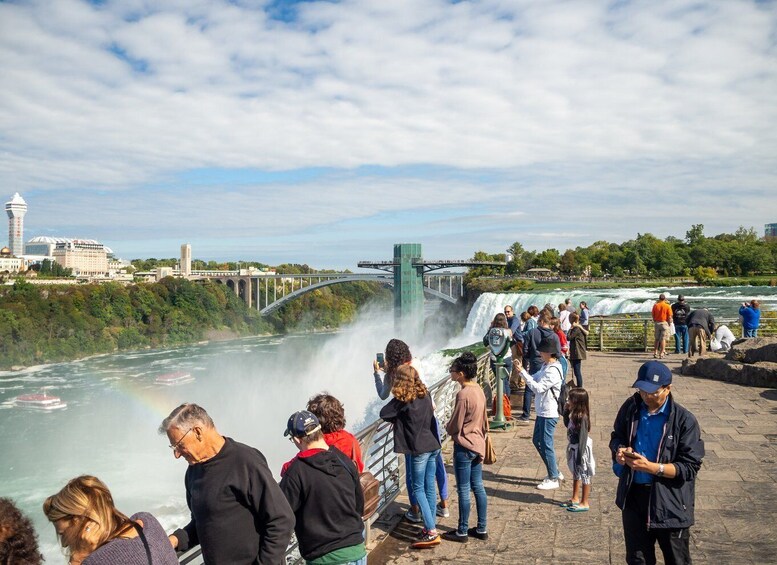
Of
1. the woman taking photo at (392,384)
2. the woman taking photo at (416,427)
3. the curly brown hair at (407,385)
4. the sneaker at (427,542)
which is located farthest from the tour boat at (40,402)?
the curly brown hair at (407,385)

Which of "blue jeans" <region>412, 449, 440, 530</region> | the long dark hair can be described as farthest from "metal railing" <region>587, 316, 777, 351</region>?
"blue jeans" <region>412, 449, 440, 530</region>

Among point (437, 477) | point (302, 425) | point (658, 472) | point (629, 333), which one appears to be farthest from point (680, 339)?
point (302, 425)

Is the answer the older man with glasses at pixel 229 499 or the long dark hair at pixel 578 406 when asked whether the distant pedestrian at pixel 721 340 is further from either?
the older man with glasses at pixel 229 499

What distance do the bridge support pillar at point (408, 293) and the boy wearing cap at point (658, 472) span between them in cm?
5513

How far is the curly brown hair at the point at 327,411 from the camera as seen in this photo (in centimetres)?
320

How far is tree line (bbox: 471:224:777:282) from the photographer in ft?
173

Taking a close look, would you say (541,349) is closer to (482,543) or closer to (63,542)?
(482,543)

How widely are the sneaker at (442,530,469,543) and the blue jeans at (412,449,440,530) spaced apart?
25 centimetres

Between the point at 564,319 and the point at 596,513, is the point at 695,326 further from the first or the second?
the point at 596,513

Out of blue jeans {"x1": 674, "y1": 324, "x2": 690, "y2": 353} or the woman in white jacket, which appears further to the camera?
blue jeans {"x1": 674, "y1": 324, "x2": 690, "y2": 353}

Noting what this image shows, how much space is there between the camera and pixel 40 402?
1756 inches

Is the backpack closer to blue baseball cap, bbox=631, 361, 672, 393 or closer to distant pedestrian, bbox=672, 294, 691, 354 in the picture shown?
blue baseball cap, bbox=631, 361, 672, 393

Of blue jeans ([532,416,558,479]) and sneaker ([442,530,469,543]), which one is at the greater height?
blue jeans ([532,416,558,479])

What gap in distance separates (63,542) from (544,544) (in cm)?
346
